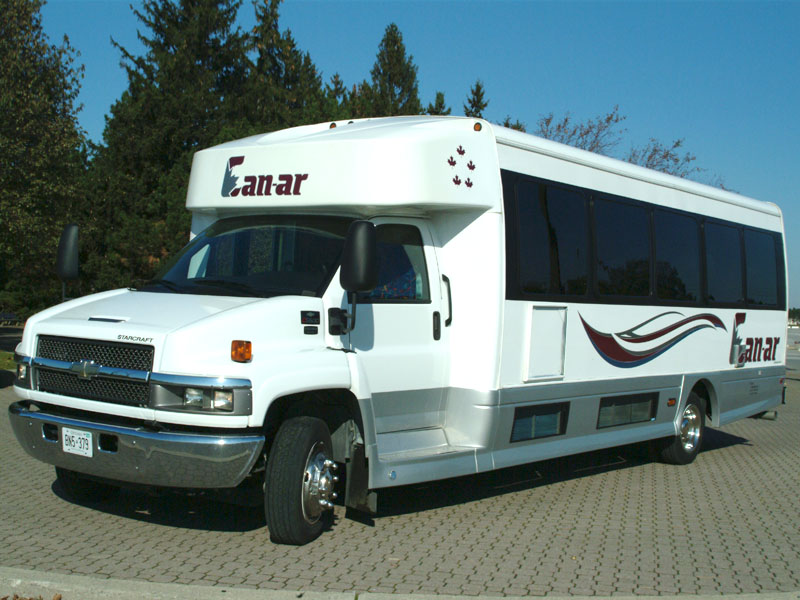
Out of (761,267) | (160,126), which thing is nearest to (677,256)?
(761,267)

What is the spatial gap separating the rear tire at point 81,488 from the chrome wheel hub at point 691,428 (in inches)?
259

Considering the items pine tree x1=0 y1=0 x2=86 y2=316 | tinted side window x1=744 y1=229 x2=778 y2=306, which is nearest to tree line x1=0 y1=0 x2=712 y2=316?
pine tree x1=0 y1=0 x2=86 y2=316

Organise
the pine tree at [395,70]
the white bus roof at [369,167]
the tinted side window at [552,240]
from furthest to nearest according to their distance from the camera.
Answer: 1. the pine tree at [395,70]
2. the tinted side window at [552,240]
3. the white bus roof at [369,167]

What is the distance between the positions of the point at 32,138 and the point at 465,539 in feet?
56.2

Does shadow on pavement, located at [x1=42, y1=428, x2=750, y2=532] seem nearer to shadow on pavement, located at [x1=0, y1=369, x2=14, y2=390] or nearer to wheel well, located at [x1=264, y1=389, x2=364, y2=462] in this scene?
wheel well, located at [x1=264, y1=389, x2=364, y2=462]

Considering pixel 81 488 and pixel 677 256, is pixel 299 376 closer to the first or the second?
pixel 81 488

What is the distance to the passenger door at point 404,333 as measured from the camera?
6762 mm

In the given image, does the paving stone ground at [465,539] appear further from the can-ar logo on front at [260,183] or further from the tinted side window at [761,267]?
the tinted side window at [761,267]

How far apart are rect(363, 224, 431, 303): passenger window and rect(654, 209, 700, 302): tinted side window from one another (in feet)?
11.8

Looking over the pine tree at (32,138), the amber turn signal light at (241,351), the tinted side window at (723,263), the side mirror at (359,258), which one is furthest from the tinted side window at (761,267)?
the pine tree at (32,138)

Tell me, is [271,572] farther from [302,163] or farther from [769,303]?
[769,303]

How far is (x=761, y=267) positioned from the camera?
12.0m

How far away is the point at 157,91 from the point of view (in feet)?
105

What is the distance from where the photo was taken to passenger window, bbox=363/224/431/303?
6.98 meters
